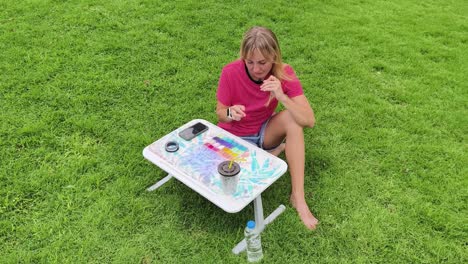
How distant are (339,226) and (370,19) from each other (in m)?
4.11

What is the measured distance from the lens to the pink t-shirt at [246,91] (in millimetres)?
3104


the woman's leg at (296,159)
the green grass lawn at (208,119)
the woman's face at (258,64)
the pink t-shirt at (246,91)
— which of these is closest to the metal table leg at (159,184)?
the green grass lawn at (208,119)

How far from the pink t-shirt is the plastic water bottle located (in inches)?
38.5

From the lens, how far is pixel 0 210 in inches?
121

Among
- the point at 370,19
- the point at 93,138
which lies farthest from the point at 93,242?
the point at 370,19

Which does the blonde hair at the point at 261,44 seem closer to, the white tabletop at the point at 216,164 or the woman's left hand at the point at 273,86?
the woman's left hand at the point at 273,86

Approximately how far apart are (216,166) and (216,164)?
0.02 metres

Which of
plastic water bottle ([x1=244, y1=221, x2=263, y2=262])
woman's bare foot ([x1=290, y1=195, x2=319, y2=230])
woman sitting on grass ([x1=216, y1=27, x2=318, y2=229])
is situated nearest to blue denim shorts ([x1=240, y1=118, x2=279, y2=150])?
woman sitting on grass ([x1=216, y1=27, x2=318, y2=229])

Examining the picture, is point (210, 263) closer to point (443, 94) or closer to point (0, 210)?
point (0, 210)

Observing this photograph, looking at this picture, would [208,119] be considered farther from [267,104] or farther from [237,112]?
[237,112]

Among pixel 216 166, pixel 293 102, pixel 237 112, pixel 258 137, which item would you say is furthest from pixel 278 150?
pixel 216 166

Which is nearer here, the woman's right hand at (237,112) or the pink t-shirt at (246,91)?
the woman's right hand at (237,112)

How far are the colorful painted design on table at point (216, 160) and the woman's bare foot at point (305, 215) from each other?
46 centimetres

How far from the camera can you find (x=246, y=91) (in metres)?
3.16
